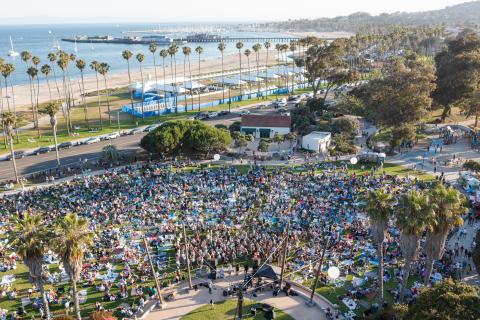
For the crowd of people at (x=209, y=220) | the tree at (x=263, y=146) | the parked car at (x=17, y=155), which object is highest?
the tree at (x=263, y=146)

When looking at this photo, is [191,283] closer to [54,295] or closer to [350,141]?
[54,295]

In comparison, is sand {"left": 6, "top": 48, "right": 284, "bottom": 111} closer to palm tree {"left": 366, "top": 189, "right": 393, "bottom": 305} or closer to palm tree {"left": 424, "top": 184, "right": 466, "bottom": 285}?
palm tree {"left": 366, "top": 189, "right": 393, "bottom": 305}

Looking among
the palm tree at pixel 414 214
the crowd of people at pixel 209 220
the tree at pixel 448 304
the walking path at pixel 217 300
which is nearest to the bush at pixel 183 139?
the crowd of people at pixel 209 220

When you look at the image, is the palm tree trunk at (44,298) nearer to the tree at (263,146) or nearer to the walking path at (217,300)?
the walking path at (217,300)

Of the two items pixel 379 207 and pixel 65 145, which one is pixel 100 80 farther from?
pixel 379 207

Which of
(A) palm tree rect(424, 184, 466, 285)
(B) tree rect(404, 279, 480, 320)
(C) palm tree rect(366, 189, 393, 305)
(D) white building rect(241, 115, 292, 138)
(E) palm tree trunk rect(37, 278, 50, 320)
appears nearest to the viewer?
(B) tree rect(404, 279, 480, 320)

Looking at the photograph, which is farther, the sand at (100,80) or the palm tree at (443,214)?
the sand at (100,80)

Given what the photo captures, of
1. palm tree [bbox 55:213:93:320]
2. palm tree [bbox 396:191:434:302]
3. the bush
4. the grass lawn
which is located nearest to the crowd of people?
the bush
